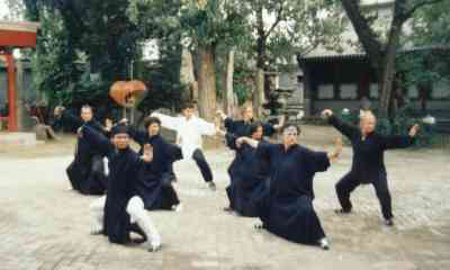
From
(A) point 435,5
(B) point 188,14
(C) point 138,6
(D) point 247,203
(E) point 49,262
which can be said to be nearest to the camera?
(E) point 49,262

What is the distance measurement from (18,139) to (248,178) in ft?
45.0

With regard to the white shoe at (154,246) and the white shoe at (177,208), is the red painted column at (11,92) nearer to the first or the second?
the white shoe at (177,208)

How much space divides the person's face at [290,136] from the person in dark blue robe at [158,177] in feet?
8.01

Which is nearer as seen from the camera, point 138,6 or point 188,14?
point 188,14

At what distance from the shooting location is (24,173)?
15.2 meters

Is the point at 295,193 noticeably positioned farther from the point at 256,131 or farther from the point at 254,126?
the point at 254,126

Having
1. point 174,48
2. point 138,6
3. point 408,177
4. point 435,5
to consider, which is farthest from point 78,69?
point 408,177

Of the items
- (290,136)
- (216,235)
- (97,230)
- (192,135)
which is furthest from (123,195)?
(192,135)

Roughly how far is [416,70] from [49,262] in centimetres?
2111

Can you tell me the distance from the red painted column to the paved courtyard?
9898 millimetres

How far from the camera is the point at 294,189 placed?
27.4 ft

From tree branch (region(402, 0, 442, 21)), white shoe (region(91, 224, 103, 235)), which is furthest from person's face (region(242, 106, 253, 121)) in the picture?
tree branch (region(402, 0, 442, 21))

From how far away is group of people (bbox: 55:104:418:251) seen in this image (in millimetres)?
7887

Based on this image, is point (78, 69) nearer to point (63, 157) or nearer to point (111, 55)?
point (111, 55)
